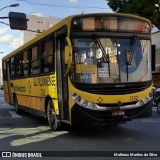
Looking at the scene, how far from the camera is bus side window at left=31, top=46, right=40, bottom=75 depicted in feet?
42.9

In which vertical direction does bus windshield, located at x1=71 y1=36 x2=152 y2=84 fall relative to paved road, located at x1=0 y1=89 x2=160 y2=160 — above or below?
above

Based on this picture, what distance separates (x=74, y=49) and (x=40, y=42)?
305 centimetres

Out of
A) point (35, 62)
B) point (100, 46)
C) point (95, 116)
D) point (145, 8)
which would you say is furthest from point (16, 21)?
point (145, 8)

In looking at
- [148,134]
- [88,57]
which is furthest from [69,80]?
[148,134]

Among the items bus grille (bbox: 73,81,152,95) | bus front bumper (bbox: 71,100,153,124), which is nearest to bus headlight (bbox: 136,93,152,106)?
bus front bumper (bbox: 71,100,153,124)

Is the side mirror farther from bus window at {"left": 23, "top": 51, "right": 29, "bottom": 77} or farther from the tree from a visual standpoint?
the tree

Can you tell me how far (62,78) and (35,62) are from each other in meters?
2.89

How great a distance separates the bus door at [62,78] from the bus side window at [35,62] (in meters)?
2.11

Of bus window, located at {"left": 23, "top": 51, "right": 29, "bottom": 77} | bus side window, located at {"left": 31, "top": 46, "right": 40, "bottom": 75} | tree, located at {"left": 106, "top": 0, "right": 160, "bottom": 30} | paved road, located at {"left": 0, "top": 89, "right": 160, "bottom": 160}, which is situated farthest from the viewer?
tree, located at {"left": 106, "top": 0, "right": 160, "bottom": 30}

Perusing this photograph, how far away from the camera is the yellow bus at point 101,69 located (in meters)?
9.84

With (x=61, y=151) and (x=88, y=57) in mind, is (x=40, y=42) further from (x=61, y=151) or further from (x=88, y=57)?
(x=61, y=151)

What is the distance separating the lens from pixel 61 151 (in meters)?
8.55

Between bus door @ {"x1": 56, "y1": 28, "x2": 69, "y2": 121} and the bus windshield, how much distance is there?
2.18 feet

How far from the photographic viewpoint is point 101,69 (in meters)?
9.97
